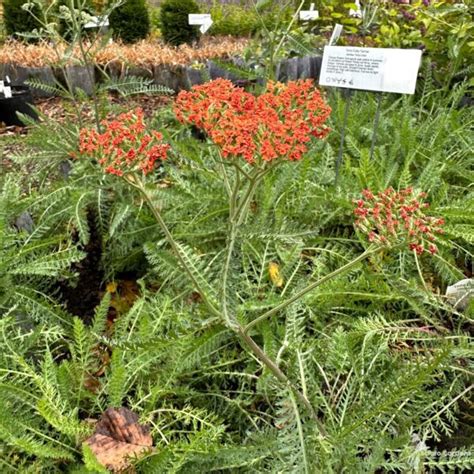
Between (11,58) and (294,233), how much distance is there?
467cm

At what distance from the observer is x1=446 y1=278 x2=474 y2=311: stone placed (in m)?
1.61

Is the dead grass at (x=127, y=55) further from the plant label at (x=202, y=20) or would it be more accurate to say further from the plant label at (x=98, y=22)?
the plant label at (x=98, y=22)

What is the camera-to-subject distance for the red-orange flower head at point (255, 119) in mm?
971

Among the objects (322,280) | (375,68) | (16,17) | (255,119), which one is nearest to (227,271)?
(322,280)

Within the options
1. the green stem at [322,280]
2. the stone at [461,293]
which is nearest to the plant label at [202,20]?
the stone at [461,293]

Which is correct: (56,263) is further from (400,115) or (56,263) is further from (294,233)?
(400,115)

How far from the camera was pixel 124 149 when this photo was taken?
3.39 feet

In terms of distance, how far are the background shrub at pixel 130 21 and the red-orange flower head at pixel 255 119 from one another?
614cm

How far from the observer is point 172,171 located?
2123mm

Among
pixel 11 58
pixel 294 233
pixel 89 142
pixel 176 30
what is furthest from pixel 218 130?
pixel 176 30

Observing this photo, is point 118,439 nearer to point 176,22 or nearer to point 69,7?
point 69,7

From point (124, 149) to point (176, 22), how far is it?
6.00 metres

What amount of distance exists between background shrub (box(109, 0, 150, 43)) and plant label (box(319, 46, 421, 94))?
17.2 ft

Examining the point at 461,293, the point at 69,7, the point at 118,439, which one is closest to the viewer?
the point at 118,439
